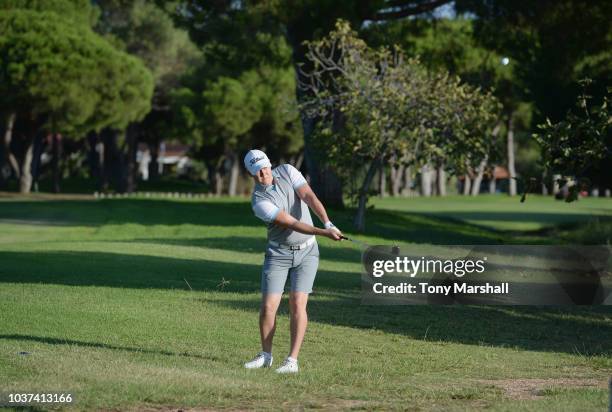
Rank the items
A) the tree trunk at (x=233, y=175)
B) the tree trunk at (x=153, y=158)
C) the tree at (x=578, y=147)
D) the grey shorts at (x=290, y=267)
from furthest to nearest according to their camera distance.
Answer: the tree trunk at (x=153, y=158) < the tree trunk at (x=233, y=175) < the tree at (x=578, y=147) < the grey shorts at (x=290, y=267)

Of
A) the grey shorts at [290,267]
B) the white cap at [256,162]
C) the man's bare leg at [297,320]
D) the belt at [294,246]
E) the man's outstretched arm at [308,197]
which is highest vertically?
the white cap at [256,162]

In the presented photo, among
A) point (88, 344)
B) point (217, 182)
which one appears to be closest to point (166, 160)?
point (217, 182)

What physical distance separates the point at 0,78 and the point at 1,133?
7.40 metres

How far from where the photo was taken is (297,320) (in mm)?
10367

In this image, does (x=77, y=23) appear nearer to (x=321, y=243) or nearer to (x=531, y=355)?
(x=321, y=243)

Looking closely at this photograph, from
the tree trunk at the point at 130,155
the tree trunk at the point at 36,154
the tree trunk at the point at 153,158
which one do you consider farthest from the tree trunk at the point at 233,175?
the tree trunk at the point at 36,154

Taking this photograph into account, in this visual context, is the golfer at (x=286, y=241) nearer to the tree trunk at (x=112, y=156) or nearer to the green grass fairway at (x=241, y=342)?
the green grass fairway at (x=241, y=342)

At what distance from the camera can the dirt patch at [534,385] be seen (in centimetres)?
957

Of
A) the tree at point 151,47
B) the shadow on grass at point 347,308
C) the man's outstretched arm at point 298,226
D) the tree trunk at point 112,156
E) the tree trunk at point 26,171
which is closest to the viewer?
the man's outstretched arm at point 298,226

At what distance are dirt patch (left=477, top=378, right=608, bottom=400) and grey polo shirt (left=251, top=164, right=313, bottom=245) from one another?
2137 mm

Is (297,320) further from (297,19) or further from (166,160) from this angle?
(166,160)

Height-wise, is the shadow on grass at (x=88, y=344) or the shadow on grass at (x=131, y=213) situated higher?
the shadow on grass at (x=88, y=344)

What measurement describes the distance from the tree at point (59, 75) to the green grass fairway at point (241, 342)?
31071 mm

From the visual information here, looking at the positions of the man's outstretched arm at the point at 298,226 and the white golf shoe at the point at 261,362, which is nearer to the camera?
the man's outstretched arm at the point at 298,226
